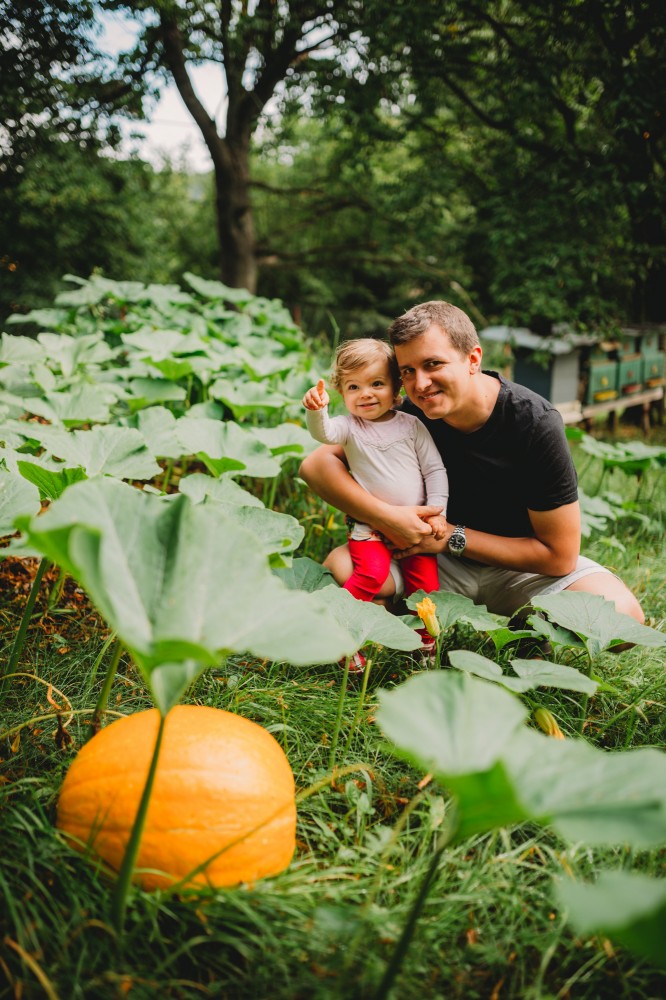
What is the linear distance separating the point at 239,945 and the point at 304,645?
448 mm

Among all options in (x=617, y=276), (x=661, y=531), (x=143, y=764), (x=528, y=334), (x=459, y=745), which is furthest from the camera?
(x=528, y=334)

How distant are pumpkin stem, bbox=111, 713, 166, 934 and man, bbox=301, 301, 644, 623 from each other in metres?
1.19

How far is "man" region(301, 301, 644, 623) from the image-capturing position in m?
1.80

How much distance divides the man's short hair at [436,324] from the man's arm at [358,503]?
0.44 metres

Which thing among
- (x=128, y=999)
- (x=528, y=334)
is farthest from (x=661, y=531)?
(x=528, y=334)

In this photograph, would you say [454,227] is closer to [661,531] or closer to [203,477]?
[661,531]

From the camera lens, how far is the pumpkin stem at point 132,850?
2.71 ft

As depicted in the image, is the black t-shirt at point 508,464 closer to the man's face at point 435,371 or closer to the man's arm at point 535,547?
the man's arm at point 535,547

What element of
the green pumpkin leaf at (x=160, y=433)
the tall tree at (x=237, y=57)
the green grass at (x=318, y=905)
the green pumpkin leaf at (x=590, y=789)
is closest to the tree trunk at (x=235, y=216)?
the tall tree at (x=237, y=57)

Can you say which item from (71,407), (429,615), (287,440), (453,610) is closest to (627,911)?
(429,615)

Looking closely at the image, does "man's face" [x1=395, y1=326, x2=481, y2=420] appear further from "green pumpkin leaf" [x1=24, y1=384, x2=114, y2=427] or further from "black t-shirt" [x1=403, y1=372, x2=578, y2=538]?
"green pumpkin leaf" [x1=24, y1=384, x2=114, y2=427]

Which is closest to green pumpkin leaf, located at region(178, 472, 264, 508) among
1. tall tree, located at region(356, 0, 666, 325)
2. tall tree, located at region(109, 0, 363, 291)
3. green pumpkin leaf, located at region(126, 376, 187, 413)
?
green pumpkin leaf, located at region(126, 376, 187, 413)

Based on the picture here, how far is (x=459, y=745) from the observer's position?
76cm

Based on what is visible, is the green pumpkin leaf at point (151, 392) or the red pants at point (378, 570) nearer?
the red pants at point (378, 570)
